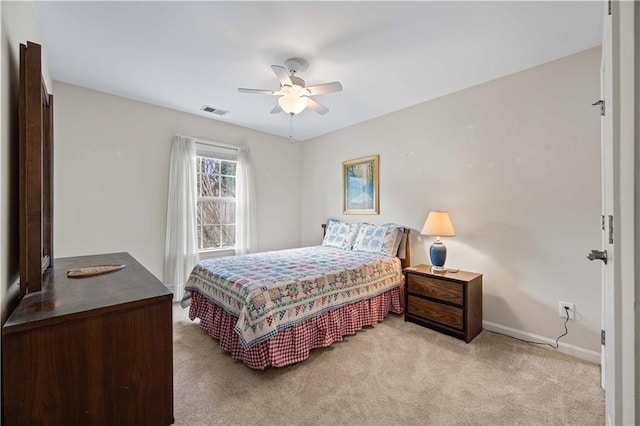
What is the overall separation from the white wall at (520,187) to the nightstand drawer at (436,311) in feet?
1.65

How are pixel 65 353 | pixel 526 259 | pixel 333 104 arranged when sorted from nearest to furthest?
pixel 65 353 < pixel 526 259 < pixel 333 104

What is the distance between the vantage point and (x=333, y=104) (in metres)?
3.38

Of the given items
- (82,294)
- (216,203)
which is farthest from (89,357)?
(216,203)

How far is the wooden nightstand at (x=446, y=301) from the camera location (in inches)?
98.2

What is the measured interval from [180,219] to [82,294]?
98.2 inches

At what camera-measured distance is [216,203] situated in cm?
415

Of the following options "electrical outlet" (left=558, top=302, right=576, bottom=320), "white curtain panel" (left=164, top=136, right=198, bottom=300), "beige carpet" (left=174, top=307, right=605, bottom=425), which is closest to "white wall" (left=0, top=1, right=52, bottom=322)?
"beige carpet" (left=174, top=307, right=605, bottom=425)

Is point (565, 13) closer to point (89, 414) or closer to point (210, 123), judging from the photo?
point (89, 414)

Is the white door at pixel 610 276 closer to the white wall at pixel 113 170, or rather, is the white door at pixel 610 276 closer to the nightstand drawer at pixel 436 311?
the nightstand drawer at pixel 436 311

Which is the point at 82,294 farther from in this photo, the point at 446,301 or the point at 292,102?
the point at 446,301

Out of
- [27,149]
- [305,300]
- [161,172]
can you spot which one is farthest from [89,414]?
[161,172]

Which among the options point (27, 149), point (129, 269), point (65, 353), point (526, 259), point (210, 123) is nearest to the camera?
point (65, 353)

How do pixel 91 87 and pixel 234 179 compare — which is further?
pixel 234 179

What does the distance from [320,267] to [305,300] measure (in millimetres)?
489
